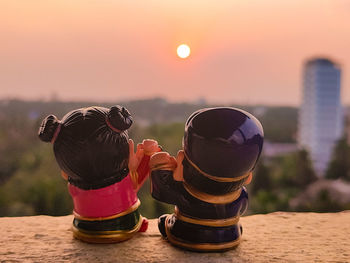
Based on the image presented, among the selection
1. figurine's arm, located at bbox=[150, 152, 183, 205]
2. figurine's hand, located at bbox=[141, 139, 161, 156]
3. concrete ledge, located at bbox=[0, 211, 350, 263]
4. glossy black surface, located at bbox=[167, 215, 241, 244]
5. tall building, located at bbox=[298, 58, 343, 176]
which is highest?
figurine's hand, located at bbox=[141, 139, 161, 156]

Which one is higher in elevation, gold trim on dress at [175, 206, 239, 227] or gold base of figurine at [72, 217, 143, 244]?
gold trim on dress at [175, 206, 239, 227]

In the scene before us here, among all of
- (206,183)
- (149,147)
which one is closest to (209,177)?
(206,183)

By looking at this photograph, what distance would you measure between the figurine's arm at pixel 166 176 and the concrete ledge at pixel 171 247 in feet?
0.89

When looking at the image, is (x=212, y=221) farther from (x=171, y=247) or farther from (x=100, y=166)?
(x=100, y=166)

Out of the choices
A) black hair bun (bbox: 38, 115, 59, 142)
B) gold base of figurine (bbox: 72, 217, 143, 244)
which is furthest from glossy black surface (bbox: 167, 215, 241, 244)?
black hair bun (bbox: 38, 115, 59, 142)

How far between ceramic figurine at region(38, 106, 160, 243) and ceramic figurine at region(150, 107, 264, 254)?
0.16 meters

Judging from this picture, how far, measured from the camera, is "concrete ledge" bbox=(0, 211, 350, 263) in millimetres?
1788

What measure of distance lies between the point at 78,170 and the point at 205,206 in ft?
2.07

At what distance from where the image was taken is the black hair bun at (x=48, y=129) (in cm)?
183

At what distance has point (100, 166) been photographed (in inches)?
72.1

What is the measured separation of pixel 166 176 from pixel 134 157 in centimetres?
22

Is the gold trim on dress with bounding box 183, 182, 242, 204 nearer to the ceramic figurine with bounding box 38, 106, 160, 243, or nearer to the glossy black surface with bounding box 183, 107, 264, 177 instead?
the glossy black surface with bounding box 183, 107, 264, 177

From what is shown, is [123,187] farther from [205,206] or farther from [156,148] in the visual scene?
[205,206]

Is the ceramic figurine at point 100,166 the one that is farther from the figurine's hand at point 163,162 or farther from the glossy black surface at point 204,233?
the glossy black surface at point 204,233
